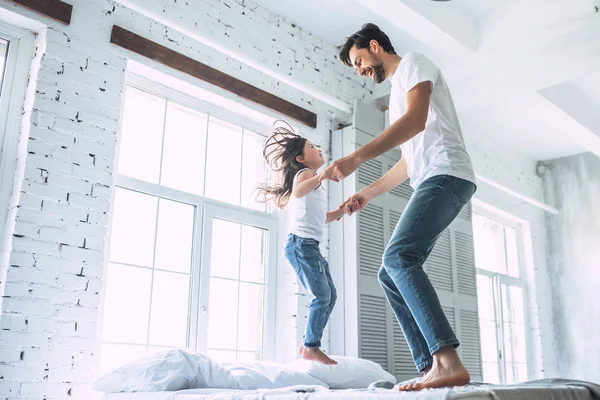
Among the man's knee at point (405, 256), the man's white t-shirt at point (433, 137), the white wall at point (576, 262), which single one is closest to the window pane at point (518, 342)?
the white wall at point (576, 262)

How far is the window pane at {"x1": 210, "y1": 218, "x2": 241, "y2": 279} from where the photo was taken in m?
4.33

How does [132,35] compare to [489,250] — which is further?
[489,250]

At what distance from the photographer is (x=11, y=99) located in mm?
3396

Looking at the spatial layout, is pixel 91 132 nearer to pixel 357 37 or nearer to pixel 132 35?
pixel 132 35

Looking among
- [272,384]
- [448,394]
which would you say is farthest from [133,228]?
[448,394]

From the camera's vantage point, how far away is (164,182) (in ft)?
13.6

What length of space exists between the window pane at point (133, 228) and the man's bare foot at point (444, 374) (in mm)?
2387

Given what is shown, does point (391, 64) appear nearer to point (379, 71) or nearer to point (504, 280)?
point (379, 71)

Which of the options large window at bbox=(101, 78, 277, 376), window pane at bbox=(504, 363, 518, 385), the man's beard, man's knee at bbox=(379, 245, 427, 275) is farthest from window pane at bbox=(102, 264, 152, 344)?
window pane at bbox=(504, 363, 518, 385)

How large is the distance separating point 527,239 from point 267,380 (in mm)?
5433

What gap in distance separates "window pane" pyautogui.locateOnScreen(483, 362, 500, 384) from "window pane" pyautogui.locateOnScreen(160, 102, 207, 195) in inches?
170

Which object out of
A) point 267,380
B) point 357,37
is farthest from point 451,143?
point 267,380

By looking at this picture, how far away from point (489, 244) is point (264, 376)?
4935 mm

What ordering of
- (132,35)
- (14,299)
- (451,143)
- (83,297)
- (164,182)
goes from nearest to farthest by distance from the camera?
(451,143)
(14,299)
(83,297)
(132,35)
(164,182)
